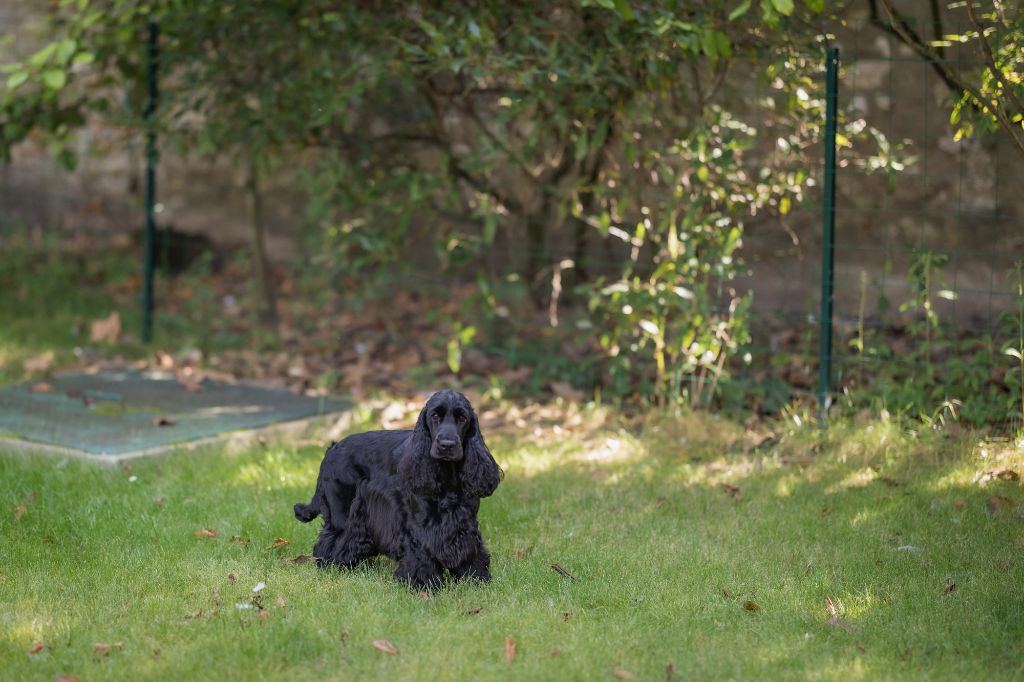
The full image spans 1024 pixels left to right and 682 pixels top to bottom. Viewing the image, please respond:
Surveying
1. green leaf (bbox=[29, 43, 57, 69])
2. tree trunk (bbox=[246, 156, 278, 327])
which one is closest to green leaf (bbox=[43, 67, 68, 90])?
green leaf (bbox=[29, 43, 57, 69])

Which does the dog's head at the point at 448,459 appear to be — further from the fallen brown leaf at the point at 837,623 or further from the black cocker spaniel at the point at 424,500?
the fallen brown leaf at the point at 837,623

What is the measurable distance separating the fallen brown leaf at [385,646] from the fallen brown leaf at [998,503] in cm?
294

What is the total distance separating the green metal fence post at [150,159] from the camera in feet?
29.6

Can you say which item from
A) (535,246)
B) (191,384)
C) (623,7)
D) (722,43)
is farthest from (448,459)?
(535,246)

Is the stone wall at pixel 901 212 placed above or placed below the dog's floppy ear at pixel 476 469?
above

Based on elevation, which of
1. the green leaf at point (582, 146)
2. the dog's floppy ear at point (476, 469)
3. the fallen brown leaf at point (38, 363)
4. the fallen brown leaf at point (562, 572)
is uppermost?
the green leaf at point (582, 146)

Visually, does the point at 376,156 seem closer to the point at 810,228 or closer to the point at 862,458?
the point at 810,228

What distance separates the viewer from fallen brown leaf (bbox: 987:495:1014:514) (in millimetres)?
5336

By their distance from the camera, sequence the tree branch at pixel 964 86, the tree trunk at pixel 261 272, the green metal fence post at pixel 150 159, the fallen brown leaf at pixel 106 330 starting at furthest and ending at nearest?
the tree trunk at pixel 261 272 → the fallen brown leaf at pixel 106 330 → the green metal fence post at pixel 150 159 → the tree branch at pixel 964 86

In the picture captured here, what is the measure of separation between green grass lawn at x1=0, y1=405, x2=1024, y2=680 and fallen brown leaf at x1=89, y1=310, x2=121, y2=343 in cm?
335

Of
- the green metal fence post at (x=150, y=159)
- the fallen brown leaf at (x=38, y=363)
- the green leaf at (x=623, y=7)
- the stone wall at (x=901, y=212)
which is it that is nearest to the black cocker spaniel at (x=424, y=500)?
the green leaf at (x=623, y=7)

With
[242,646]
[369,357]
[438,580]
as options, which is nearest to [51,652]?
[242,646]

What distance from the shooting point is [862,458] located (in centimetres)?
609

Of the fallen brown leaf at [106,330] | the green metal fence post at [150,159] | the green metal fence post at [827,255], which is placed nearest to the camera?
the green metal fence post at [827,255]
